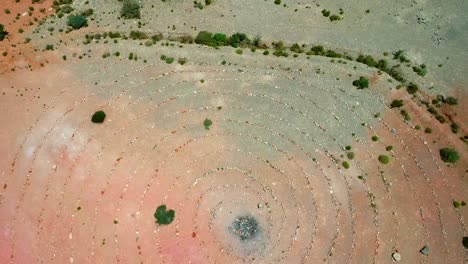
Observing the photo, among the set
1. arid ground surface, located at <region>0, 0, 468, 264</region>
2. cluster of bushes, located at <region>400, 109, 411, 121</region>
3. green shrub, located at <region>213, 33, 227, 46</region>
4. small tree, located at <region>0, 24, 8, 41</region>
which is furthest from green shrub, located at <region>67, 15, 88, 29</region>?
cluster of bushes, located at <region>400, 109, 411, 121</region>

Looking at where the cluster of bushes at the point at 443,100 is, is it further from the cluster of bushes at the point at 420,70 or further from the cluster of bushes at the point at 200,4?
the cluster of bushes at the point at 200,4

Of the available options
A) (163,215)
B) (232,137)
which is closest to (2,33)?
(232,137)

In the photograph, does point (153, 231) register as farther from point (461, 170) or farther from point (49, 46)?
point (461, 170)

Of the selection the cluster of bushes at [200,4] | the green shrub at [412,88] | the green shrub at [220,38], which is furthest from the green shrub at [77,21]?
the green shrub at [412,88]

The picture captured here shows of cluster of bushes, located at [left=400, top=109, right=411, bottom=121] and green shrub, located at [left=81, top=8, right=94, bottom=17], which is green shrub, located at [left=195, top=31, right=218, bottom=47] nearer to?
green shrub, located at [left=81, top=8, right=94, bottom=17]

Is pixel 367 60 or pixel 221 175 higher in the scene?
pixel 367 60

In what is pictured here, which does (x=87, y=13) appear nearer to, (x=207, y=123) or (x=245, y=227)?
(x=207, y=123)
